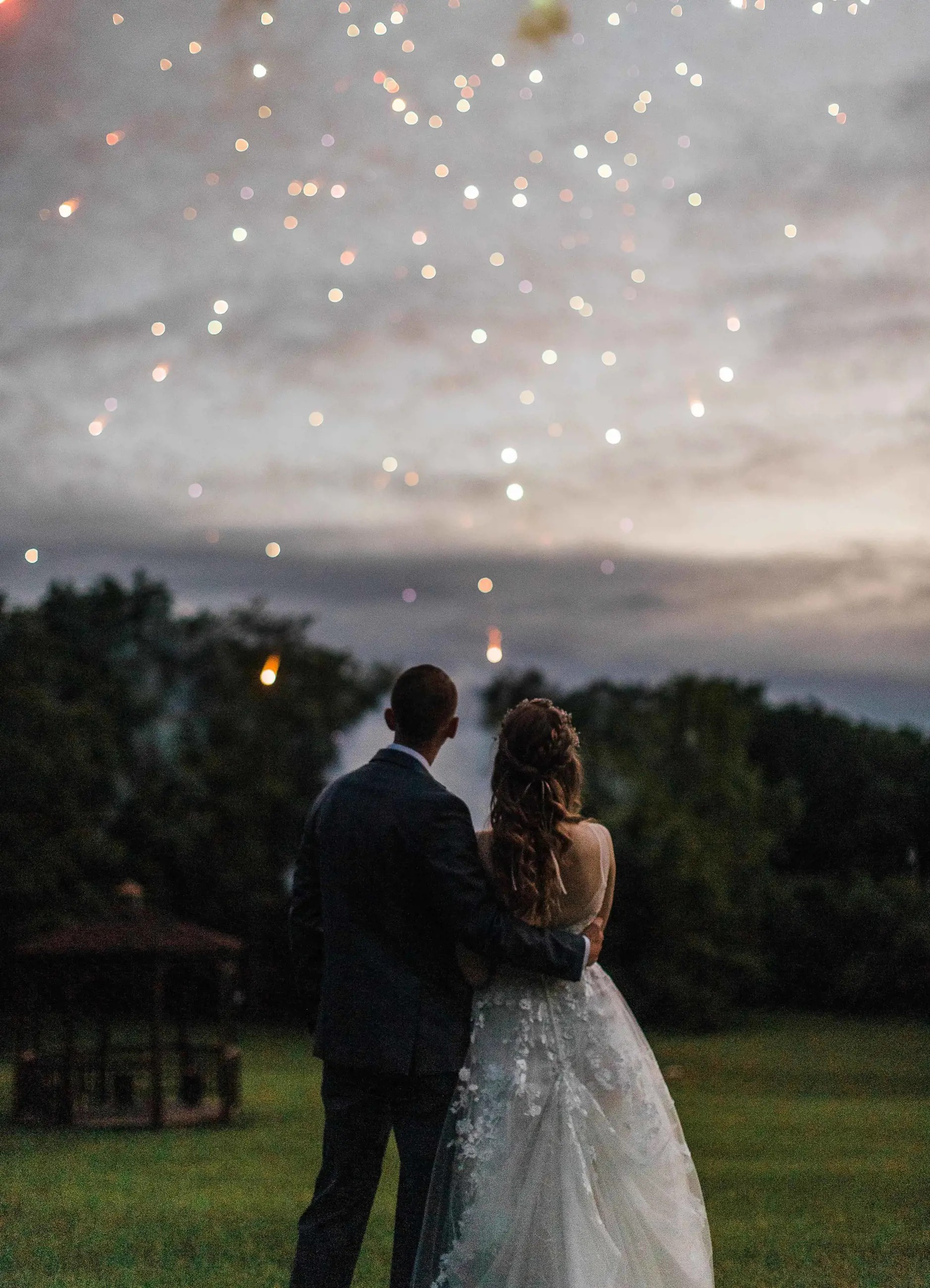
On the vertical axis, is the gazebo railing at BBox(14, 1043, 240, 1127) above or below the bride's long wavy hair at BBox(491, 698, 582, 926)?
below

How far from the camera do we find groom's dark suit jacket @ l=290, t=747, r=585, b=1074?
363 centimetres

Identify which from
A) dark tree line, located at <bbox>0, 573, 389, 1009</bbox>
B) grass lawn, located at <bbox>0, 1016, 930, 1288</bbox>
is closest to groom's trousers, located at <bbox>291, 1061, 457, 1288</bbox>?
grass lawn, located at <bbox>0, 1016, 930, 1288</bbox>

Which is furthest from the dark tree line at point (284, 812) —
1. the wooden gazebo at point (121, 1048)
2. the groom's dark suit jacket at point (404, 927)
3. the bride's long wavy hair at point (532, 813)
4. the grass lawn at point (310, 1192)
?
the bride's long wavy hair at point (532, 813)

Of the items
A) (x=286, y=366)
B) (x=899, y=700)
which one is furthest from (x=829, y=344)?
(x=899, y=700)

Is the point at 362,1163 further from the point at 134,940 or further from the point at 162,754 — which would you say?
the point at 162,754

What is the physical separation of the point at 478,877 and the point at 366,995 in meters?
0.40

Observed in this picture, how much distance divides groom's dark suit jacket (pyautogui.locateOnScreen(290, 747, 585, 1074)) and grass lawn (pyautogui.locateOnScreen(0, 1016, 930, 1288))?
2.91 meters

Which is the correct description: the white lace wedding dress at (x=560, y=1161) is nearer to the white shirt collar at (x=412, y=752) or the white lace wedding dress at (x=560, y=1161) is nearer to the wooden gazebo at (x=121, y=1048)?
the white shirt collar at (x=412, y=752)

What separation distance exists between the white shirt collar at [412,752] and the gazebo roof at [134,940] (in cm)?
1191

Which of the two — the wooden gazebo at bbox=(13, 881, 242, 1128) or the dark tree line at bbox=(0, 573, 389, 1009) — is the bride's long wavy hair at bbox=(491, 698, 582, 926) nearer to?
the wooden gazebo at bbox=(13, 881, 242, 1128)

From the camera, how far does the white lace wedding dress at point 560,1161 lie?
11.9ft

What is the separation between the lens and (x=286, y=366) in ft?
28.5

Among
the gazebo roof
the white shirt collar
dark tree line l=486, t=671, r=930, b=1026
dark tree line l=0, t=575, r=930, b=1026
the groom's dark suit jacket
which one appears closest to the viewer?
the groom's dark suit jacket

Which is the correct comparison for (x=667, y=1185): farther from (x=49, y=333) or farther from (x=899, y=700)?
(x=899, y=700)
